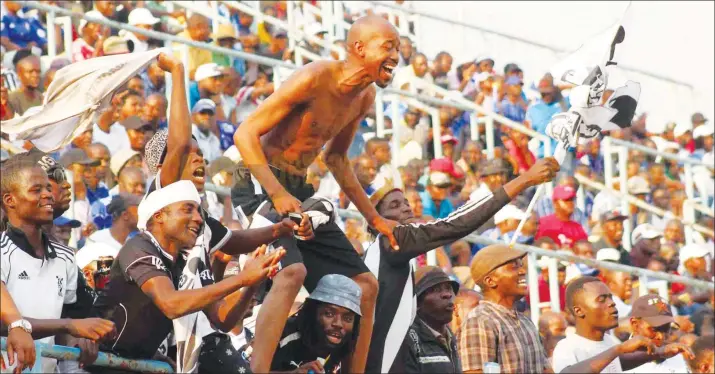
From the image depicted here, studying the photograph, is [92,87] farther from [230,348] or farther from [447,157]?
[447,157]

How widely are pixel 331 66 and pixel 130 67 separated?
1090 mm

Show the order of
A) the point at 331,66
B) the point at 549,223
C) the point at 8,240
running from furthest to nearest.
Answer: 1. the point at 549,223
2. the point at 331,66
3. the point at 8,240

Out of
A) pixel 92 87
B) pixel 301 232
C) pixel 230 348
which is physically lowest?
pixel 230 348

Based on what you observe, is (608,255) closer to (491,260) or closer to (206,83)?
(206,83)

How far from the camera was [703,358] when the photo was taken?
1242 centimetres

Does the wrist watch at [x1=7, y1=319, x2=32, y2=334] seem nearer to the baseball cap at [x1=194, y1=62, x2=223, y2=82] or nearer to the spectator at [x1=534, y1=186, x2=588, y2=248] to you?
the baseball cap at [x1=194, y1=62, x2=223, y2=82]

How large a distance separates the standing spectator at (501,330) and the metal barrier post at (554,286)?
9.55ft

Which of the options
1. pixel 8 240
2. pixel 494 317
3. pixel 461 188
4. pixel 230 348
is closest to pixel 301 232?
pixel 230 348

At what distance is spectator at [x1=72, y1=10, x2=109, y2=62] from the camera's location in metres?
14.8

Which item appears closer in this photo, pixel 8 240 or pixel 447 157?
pixel 8 240

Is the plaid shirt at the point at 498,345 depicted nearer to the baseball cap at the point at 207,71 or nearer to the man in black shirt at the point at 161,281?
the man in black shirt at the point at 161,281

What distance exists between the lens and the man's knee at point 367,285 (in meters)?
8.74

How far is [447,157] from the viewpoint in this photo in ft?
54.5

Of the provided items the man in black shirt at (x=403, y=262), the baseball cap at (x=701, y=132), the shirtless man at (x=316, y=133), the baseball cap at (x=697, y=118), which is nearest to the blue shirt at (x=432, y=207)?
the man in black shirt at (x=403, y=262)
